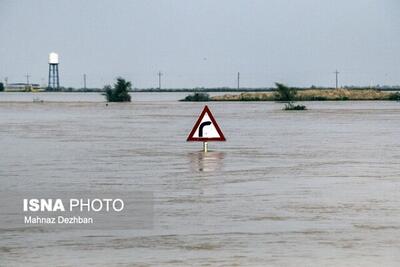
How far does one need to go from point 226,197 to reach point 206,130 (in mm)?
9792

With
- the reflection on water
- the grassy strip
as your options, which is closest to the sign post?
the reflection on water

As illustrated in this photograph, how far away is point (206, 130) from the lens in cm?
2641

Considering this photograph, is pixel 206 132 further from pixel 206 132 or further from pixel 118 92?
pixel 118 92

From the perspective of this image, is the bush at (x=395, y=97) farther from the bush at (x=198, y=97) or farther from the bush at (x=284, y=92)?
the bush at (x=284, y=92)

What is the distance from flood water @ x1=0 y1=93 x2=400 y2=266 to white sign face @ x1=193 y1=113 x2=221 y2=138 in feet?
1.58

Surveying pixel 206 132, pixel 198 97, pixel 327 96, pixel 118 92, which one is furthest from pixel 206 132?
pixel 327 96

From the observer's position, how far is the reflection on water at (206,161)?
22.4 m

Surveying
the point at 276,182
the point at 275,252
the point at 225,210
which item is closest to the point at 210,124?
the point at 276,182

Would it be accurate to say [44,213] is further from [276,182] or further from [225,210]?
[276,182]

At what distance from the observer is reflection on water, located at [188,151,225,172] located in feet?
73.5

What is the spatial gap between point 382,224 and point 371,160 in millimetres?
11462

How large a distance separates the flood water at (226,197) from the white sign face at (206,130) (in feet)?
1.58

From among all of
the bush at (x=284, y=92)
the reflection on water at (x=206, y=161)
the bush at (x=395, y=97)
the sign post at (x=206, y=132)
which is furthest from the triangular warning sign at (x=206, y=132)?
the bush at (x=395, y=97)

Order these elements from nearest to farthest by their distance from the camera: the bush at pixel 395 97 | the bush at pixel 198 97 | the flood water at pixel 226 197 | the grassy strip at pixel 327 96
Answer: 1. the flood water at pixel 226 197
2. the bush at pixel 198 97
3. the bush at pixel 395 97
4. the grassy strip at pixel 327 96
